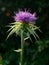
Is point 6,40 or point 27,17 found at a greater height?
point 27,17

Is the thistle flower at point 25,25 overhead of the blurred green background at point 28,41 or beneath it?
overhead

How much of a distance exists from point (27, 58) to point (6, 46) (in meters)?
0.39

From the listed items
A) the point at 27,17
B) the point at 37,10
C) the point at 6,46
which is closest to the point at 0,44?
the point at 6,46

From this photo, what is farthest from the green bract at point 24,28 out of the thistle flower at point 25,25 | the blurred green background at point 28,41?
the blurred green background at point 28,41

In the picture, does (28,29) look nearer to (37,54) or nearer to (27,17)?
(27,17)

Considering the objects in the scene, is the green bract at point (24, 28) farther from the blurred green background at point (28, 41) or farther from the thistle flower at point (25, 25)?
the blurred green background at point (28, 41)

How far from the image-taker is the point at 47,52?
3.92m

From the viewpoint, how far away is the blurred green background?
12.4 ft

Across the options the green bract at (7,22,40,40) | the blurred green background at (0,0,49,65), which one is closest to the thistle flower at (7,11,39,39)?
the green bract at (7,22,40,40)

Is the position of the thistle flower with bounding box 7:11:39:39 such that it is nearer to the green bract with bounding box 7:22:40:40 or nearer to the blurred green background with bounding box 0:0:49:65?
the green bract with bounding box 7:22:40:40

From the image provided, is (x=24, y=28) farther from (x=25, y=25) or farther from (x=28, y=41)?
(x=28, y=41)

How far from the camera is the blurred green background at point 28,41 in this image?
149 inches

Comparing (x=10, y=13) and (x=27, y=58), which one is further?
(x=10, y=13)

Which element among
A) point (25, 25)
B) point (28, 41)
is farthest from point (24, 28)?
point (28, 41)
